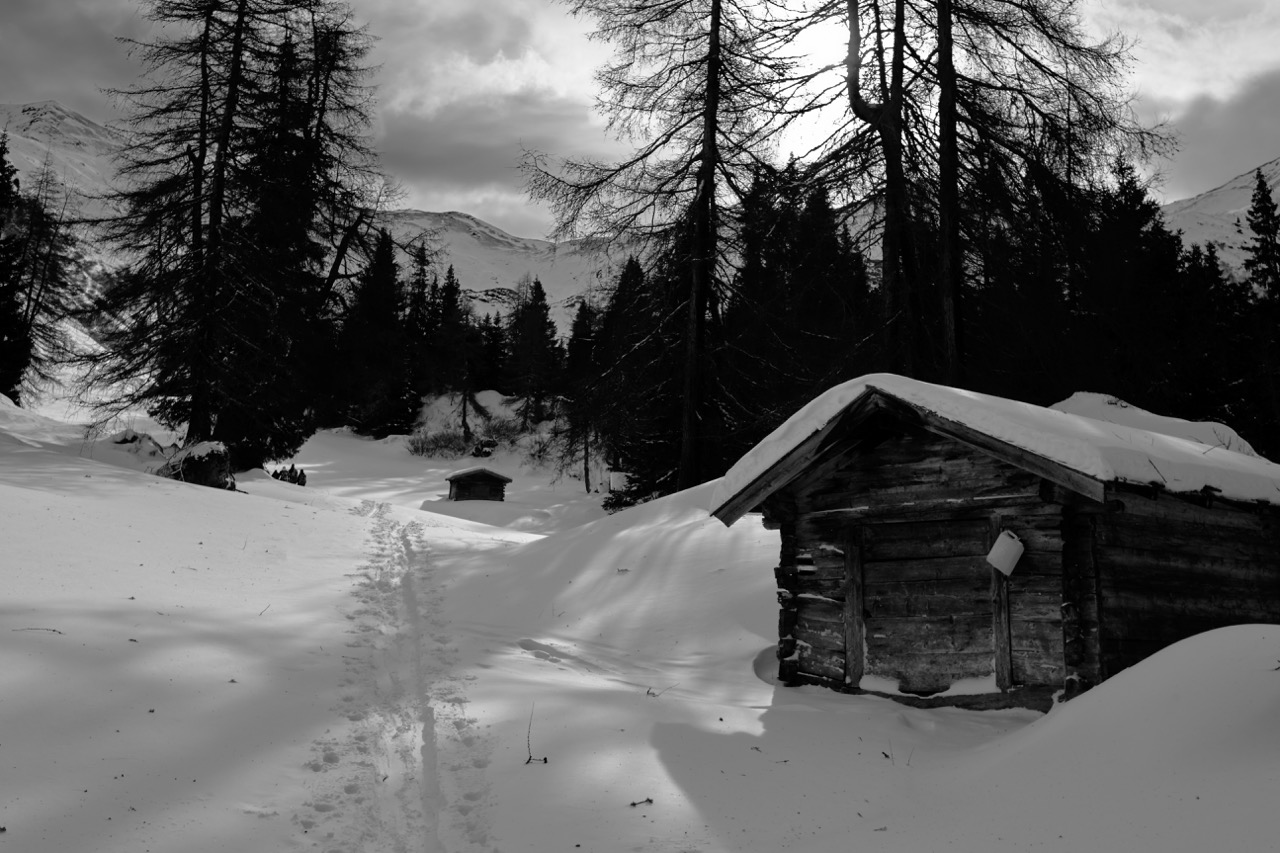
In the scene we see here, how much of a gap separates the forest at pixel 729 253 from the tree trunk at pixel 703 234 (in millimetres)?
90

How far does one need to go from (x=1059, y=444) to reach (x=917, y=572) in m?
2.06

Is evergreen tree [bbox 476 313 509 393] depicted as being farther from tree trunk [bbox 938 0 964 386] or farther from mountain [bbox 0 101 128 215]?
tree trunk [bbox 938 0 964 386]

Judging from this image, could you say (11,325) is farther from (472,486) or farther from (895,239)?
(895,239)

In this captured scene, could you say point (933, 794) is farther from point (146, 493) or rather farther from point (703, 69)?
point (703, 69)

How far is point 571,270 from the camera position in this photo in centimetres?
16038

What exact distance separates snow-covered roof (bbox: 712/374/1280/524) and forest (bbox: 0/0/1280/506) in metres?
6.38

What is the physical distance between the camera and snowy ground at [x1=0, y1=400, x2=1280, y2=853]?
437cm

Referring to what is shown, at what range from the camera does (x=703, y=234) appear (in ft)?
68.4

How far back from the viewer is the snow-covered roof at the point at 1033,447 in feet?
22.1

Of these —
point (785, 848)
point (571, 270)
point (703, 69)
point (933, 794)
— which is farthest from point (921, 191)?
point (571, 270)

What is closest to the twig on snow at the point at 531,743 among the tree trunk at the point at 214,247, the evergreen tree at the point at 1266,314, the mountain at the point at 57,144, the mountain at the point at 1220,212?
the tree trunk at the point at 214,247

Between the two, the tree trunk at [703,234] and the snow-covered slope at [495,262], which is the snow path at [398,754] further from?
the snow-covered slope at [495,262]

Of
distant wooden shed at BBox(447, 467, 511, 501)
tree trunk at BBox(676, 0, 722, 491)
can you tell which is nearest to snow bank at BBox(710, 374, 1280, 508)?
tree trunk at BBox(676, 0, 722, 491)

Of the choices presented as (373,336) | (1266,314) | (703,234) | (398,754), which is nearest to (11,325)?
(373,336)
